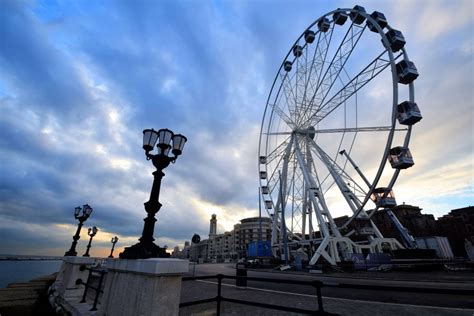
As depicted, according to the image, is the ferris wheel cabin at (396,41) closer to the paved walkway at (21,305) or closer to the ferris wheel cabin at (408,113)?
the ferris wheel cabin at (408,113)

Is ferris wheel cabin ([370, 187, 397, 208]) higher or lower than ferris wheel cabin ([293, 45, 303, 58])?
lower

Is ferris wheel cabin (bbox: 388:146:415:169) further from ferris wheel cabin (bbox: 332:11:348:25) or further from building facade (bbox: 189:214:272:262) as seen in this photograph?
building facade (bbox: 189:214:272:262)

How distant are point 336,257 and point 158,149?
19.7 metres

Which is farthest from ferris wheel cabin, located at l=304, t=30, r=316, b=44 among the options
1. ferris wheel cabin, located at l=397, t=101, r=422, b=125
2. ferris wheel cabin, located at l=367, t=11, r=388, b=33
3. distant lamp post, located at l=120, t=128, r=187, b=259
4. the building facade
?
the building facade

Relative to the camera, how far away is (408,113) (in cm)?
1527

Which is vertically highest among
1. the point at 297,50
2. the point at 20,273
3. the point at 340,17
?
the point at 297,50

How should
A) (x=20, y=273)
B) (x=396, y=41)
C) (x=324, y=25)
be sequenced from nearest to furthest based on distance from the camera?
(x=396, y=41) < (x=324, y=25) < (x=20, y=273)

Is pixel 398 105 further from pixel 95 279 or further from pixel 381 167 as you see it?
pixel 95 279

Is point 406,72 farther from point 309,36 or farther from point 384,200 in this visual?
point 309,36

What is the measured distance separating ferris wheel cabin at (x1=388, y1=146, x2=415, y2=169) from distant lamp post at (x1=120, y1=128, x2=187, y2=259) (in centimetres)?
1566

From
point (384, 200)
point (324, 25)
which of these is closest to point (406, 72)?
point (324, 25)

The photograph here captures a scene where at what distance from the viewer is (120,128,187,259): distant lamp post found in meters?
3.87

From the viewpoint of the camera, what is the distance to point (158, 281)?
10.2 ft

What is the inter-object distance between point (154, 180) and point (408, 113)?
670 inches
